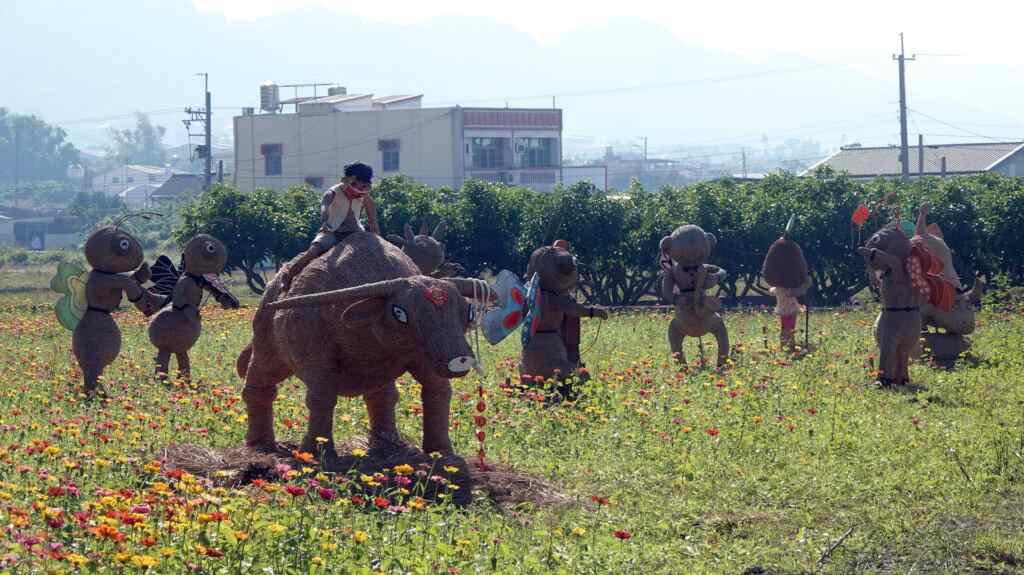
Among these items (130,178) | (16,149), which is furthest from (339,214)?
(16,149)

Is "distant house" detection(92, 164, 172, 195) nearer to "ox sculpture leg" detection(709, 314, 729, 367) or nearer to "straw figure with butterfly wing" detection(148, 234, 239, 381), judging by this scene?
"straw figure with butterfly wing" detection(148, 234, 239, 381)

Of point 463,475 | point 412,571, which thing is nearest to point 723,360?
point 463,475

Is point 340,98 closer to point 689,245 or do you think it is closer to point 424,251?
point 689,245

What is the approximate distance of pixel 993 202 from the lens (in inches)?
1135

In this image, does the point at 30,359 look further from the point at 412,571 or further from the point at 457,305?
the point at 412,571

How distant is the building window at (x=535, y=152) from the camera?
66812 millimetres

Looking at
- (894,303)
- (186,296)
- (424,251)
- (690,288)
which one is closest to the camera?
(894,303)

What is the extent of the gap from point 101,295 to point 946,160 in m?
62.2

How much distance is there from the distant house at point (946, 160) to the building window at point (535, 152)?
525 inches

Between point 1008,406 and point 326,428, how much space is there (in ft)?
25.0

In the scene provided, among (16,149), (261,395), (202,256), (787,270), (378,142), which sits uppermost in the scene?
(16,149)

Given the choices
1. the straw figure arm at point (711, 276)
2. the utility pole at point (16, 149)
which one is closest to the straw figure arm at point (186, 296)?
the straw figure arm at point (711, 276)

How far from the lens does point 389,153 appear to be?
63.1 metres

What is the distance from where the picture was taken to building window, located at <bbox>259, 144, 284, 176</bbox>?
2507 inches
